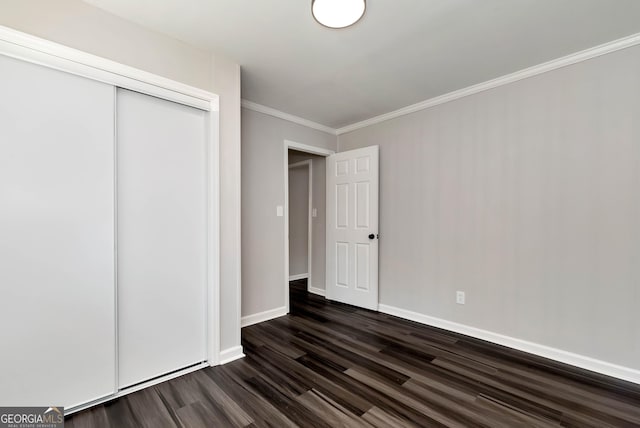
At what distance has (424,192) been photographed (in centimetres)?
317

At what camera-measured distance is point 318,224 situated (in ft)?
14.1

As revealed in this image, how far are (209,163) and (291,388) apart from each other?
1770mm

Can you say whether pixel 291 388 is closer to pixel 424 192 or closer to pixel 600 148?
pixel 424 192

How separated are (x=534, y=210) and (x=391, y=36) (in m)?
1.88

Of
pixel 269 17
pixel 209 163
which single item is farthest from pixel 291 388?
pixel 269 17

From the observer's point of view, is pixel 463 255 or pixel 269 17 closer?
pixel 269 17

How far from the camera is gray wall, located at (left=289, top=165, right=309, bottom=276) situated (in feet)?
17.9

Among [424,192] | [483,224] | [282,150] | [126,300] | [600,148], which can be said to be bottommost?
[126,300]

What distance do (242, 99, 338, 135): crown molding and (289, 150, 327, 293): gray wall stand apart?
0.45m

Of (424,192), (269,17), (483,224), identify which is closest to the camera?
(269,17)

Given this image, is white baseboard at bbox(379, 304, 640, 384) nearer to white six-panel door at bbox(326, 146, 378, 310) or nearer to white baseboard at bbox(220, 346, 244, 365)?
white six-panel door at bbox(326, 146, 378, 310)

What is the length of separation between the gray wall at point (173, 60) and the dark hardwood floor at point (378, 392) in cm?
45

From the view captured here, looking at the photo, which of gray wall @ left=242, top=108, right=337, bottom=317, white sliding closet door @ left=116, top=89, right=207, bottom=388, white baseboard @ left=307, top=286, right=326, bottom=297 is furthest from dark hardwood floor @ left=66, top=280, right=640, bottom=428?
white baseboard @ left=307, top=286, right=326, bottom=297

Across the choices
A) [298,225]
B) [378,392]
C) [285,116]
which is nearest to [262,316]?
[378,392]
